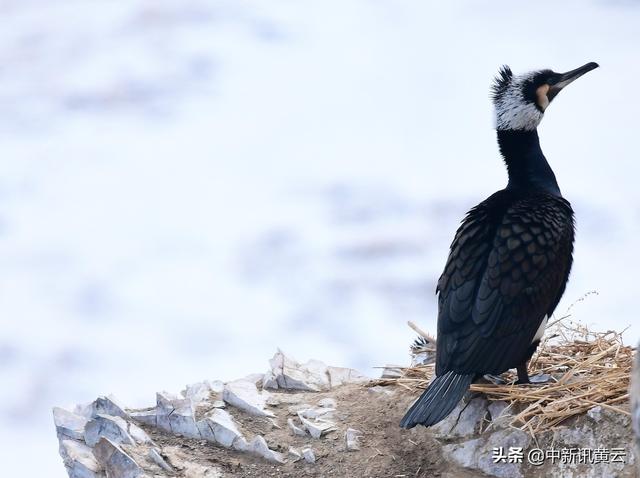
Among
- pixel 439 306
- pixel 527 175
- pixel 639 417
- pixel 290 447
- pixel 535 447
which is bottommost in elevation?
pixel 639 417

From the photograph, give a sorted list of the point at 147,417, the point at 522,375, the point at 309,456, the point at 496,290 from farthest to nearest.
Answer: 1. the point at 147,417
2. the point at 309,456
3. the point at 522,375
4. the point at 496,290

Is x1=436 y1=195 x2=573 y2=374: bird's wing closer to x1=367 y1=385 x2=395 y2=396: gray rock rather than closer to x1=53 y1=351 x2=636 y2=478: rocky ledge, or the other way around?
x1=53 y1=351 x2=636 y2=478: rocky ledge

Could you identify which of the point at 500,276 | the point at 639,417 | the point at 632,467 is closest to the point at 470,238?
the point at 500,276

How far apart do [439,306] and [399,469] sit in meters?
1.12

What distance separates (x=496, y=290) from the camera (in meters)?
7.38

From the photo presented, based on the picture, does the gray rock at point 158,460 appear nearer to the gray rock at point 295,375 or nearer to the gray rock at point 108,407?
the gray rock at point 108,407

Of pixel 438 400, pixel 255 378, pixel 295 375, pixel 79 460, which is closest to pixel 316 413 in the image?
pixel 295 375

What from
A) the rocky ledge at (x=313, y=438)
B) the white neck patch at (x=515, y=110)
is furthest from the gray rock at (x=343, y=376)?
the white neck patch at (x=515, y=110)

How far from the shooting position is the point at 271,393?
8.81m

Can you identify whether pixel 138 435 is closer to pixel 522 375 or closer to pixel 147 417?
pixel 147 417

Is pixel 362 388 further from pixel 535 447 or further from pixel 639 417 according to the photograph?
pixel 639 417

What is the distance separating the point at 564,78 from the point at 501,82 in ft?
1.71

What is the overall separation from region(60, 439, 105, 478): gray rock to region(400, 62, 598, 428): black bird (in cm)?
232

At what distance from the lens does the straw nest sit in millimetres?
7172
